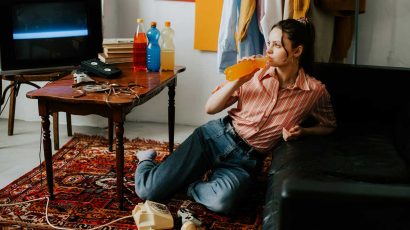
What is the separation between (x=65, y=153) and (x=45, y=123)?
33.5 inches

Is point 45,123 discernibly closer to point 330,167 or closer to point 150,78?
point 150,78

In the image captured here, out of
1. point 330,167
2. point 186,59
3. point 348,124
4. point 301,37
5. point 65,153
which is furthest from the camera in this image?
point 186,59

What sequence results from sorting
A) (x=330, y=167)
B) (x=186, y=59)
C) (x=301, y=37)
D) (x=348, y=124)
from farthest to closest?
(x=186, y=59) < (x=348, y=124) < (x=301, y=37) < (x=330, y=167)

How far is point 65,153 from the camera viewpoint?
10.5ft

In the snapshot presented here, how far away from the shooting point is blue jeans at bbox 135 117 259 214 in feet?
7.93

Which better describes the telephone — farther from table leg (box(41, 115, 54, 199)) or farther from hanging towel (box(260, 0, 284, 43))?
hanging towel (box(260, 0, 284, 43))

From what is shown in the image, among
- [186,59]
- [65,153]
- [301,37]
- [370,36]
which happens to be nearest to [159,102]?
[186,59]

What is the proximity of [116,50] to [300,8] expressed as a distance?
101 centimetres

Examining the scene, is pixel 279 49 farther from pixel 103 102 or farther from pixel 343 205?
pixel 343 205

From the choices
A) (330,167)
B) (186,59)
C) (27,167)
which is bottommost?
(27,167)

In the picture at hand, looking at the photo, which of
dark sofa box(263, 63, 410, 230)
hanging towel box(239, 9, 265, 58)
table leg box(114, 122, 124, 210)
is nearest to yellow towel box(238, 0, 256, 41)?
hanging towel box(239, 9, 265, 58)

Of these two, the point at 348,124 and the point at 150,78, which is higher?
the point at 150,78

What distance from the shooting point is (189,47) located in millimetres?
3736

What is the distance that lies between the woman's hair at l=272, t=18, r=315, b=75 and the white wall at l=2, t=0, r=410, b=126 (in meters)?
1.13
